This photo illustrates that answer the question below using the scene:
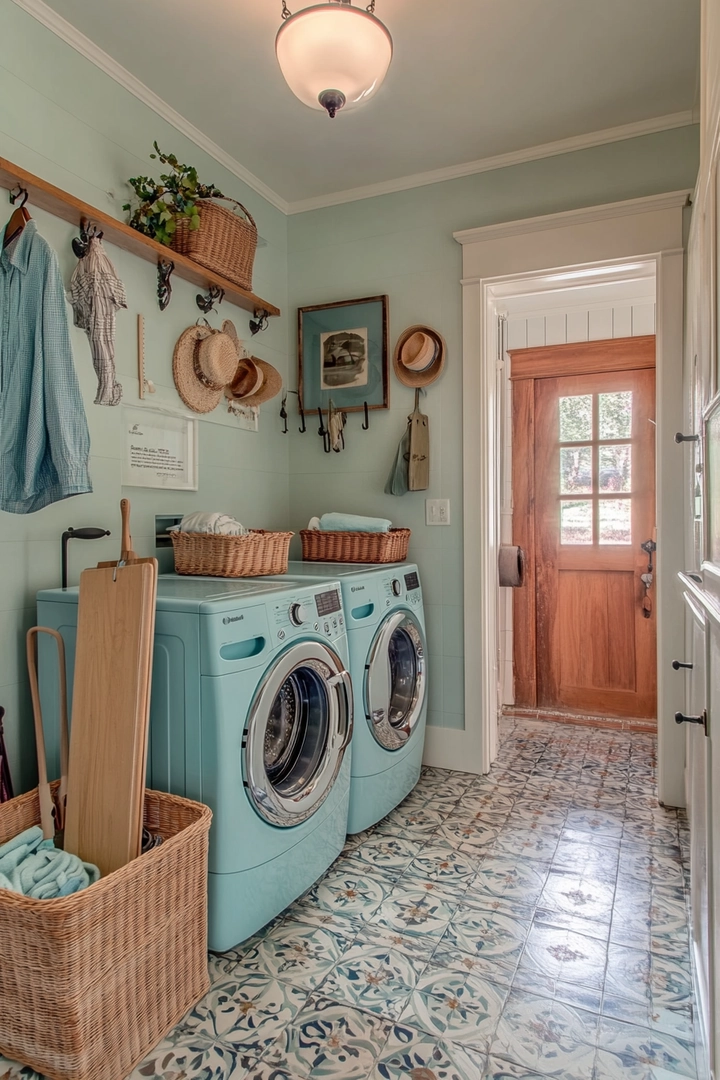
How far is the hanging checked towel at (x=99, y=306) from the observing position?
6.24ft

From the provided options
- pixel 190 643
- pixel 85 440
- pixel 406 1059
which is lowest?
pixel 406 1059

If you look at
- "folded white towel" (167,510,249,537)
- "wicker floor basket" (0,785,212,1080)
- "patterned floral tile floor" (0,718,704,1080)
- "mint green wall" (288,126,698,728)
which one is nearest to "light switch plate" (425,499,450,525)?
"mint green wall" (288,126,698,728)

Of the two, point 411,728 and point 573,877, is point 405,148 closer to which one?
point 411,728

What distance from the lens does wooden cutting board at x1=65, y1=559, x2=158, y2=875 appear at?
56.5 inches

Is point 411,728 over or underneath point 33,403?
underneath

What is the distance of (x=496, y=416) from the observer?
3.09 meters

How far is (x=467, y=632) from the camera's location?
2777mm

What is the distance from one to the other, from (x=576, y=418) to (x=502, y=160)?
4.77ft

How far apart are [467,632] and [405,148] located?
6.58ft

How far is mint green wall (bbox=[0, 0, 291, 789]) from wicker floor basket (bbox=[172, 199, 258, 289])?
0.16 meters

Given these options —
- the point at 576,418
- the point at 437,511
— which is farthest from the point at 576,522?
the point at 437,511

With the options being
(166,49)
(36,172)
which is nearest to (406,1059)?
(36,172)

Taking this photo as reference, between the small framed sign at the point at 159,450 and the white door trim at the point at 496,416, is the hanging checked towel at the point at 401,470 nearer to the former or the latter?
the white door trim at the point at 496,416

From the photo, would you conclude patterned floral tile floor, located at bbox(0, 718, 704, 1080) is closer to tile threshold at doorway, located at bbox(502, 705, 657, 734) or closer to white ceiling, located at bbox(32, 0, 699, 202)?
tile threshold at doorway, located at bbox(502, 705, 657, 734)
